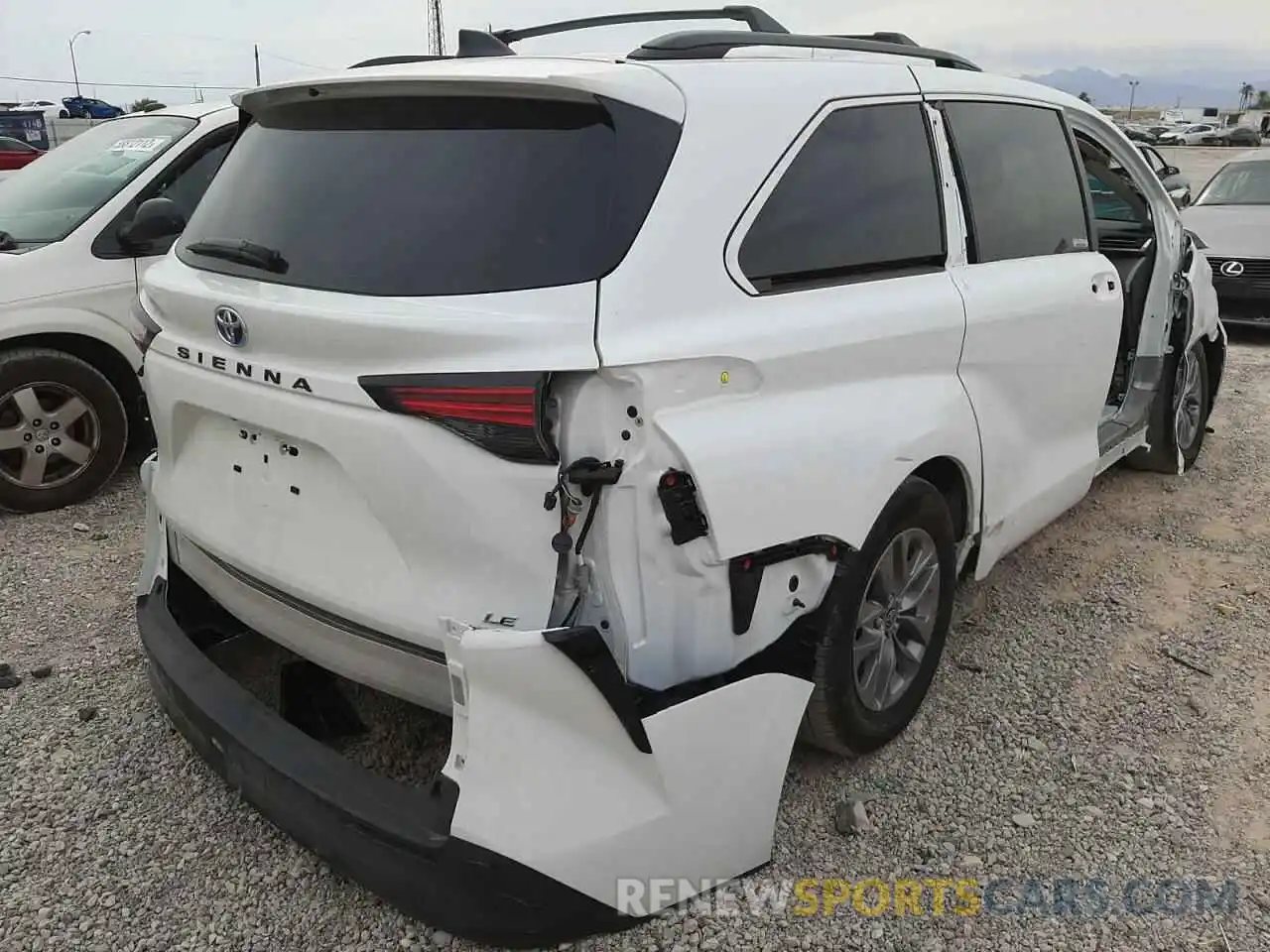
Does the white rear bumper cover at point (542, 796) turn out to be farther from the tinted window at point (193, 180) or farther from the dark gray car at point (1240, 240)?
the dark gray car at point (1240, 240)

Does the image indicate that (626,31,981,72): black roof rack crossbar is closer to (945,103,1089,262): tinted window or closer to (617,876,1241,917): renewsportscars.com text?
(945,103,1089,262): tinted window

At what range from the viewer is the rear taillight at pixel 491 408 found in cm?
204

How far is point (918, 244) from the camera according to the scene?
118 inches

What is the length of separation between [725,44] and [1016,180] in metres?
1.43

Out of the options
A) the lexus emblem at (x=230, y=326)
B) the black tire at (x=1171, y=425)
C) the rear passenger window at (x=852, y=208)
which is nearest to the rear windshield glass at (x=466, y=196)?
the lexus emblem at (x=230, y=326)

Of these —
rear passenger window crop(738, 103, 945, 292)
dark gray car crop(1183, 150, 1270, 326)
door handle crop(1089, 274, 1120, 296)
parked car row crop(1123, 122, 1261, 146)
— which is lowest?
parked car row crop(1123, 122, 1261, 146)

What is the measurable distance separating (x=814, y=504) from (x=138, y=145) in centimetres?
465

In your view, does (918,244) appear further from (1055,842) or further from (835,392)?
(1055,842)

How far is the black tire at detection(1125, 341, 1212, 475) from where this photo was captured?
5.13 meters

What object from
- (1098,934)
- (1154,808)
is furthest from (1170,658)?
(1098,934)

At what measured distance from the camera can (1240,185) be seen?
1055 centimetres

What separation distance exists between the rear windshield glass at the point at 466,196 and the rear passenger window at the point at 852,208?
385mm

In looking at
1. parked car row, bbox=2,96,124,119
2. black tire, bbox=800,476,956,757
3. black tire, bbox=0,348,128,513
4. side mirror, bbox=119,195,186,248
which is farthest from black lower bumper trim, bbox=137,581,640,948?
parked car row, bbox=2,96,124,119

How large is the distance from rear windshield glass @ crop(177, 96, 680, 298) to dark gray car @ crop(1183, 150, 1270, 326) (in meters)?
7.66
